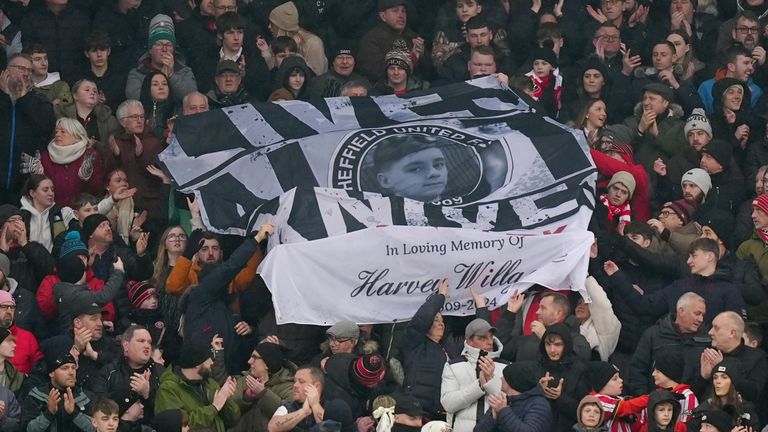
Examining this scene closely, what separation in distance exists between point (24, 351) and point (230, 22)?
20.0 feet

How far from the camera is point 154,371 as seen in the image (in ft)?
68.1

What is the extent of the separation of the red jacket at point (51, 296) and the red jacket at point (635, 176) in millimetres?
4807

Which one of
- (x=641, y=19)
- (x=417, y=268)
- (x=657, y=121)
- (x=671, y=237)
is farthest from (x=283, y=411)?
(x=641, y=19)

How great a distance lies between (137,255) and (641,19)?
729 cm

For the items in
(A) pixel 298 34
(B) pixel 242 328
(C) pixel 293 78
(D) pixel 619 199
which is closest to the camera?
(B) pixel 242 328

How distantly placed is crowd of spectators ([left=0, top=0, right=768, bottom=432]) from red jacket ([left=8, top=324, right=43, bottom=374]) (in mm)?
18

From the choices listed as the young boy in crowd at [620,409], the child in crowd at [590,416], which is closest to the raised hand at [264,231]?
the young boy in crowd at [620,409]

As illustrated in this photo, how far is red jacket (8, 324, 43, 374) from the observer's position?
68.4 feet

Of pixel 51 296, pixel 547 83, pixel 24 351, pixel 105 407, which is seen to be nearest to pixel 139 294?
pixel 51 296

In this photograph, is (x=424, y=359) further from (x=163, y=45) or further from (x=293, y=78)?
(x=163, y=45)

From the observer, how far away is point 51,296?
2189 centimetres

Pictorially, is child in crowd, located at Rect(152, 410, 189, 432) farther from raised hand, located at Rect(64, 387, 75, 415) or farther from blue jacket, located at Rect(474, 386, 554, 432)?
blue jacket, located at Rect(474, 386, 554, 432)

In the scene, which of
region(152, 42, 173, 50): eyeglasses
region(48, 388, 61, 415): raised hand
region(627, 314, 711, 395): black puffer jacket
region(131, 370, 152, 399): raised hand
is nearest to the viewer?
region(48, 388, 61, 415): raised hand

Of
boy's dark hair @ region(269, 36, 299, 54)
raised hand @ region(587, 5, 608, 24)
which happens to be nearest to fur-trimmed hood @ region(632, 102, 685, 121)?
raised hand @ region(587, 5, 608, 24)
